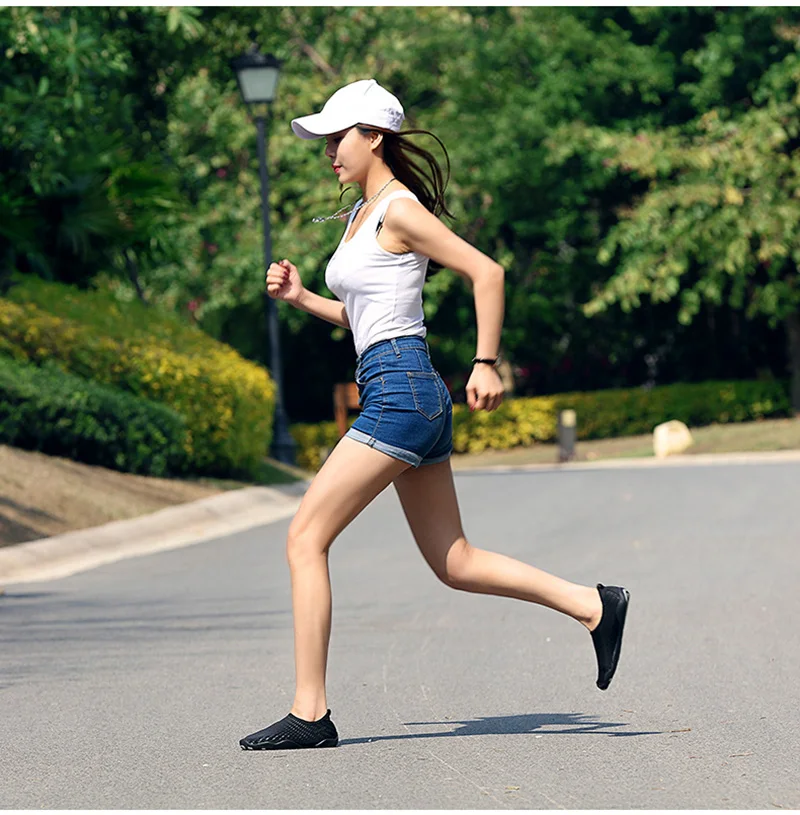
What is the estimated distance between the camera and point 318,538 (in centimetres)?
523

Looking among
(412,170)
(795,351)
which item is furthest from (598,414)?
(412,170)

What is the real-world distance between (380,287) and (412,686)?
209 centimetres

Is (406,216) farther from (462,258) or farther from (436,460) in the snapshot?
(436,460)

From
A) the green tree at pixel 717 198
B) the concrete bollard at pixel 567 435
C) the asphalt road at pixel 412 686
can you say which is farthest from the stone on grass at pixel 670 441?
the asphalt road at pixel 412 686

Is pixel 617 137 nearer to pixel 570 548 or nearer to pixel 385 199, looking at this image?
pixel 570 548

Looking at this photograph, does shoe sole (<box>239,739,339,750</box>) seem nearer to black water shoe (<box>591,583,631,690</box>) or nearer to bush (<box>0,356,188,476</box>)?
black water shoe (<box>591,583,631,690</box>)

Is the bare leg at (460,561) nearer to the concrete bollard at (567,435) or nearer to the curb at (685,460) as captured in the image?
the curb at (685,460)

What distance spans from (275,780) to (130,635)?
3.58 metres

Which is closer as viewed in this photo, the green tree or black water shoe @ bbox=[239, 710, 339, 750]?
black water shoe @ bbox=[239, 710, 339, 750]

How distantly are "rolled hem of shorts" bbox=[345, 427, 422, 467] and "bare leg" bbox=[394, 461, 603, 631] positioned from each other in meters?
0.25

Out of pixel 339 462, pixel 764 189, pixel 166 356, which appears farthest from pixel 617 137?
pixel 339 462

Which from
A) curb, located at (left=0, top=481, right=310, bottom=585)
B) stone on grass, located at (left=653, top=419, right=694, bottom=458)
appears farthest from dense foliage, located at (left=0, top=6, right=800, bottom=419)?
curb, located at (left=0, top=481, right=310, bottom=585)

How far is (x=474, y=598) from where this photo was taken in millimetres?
9656

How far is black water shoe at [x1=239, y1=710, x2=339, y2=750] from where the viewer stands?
207 inches
